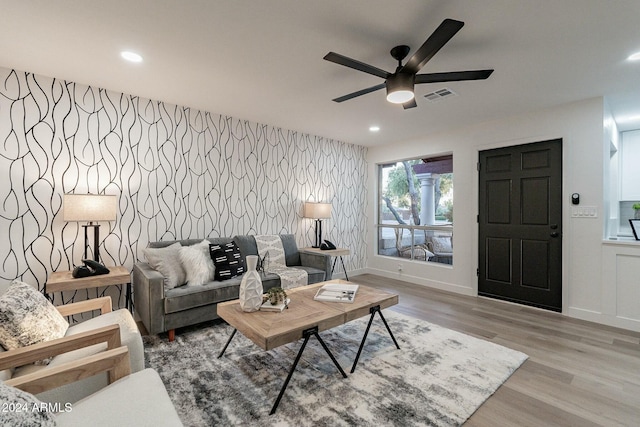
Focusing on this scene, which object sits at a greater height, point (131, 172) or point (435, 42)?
point (435, 42)

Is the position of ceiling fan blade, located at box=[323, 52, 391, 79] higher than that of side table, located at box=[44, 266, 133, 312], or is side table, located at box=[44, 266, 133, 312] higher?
ceiling fan blade, located at box=[323, 52, 391, 79]

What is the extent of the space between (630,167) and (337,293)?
471 cm

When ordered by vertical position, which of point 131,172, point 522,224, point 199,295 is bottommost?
point 199,295

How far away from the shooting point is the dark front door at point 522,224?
11.7 feet

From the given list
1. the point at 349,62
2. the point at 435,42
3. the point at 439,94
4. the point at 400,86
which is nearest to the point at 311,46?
the point at 349,62

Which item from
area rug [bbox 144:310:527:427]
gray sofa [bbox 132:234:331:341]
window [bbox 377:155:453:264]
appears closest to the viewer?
area rug [bbox 144:310:527:427]

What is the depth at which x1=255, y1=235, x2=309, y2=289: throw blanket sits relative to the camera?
3.48 metres

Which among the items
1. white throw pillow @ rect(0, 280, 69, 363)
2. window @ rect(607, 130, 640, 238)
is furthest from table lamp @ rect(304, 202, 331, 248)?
window @ rect(607, 130, 640, 238)

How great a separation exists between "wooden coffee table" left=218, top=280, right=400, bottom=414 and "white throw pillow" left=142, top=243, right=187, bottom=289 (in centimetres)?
92

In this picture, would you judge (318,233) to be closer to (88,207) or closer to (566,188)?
(88,207)

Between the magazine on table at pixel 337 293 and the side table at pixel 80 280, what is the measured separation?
6.07 ft

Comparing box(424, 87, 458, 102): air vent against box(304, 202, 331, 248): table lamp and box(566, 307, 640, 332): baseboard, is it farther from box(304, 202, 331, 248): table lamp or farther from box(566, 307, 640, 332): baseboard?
box(566, 307, 640, 332): baseboard

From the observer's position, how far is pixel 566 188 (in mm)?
3484

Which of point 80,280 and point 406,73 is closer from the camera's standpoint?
point 406,73
